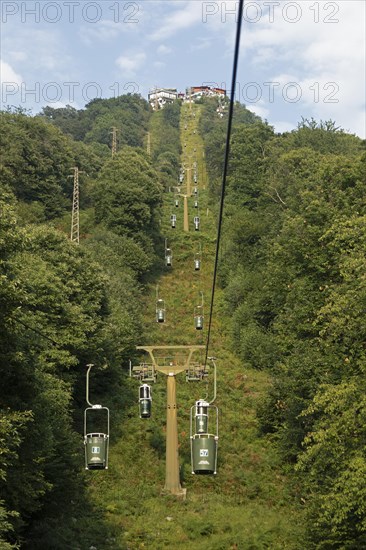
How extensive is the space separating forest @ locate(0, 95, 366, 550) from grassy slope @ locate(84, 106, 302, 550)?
9 cm

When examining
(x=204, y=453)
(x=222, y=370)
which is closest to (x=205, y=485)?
(x=204, y=453)

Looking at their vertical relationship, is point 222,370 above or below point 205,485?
above

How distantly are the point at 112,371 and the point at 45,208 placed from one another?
31.2 m

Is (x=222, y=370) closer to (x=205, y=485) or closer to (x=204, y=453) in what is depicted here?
(x=205, y=485)

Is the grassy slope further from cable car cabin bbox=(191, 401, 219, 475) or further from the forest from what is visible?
cable car cabin bbox=(191, 401, 219, 475)

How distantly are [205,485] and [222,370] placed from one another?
38.9ft

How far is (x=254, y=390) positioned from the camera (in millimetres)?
37969

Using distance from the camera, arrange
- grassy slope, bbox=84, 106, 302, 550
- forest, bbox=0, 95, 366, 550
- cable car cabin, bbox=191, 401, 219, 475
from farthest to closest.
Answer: grassy slope, bbox=84, 106, 302, 550 < cable car cabin, bbox=191, 401, 219, 475 < forest, bbox=0, 95, 366, 550

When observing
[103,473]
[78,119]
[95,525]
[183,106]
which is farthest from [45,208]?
[183,106]

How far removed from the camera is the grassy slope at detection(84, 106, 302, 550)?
23.7 metres

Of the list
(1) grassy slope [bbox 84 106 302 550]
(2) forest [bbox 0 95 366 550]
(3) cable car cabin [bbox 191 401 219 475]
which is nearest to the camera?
(2) forest [bbox 0 95 366 550]

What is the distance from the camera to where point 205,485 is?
2888cm

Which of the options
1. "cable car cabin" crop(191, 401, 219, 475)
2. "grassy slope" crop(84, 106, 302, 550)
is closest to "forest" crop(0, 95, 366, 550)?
"grassy slope" crop(84, 106, 302, 550)

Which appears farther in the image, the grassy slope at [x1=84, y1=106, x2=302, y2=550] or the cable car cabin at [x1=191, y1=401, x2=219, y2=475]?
the grassy slope at [x1=84, y1=106, x2=302, y2=550]
